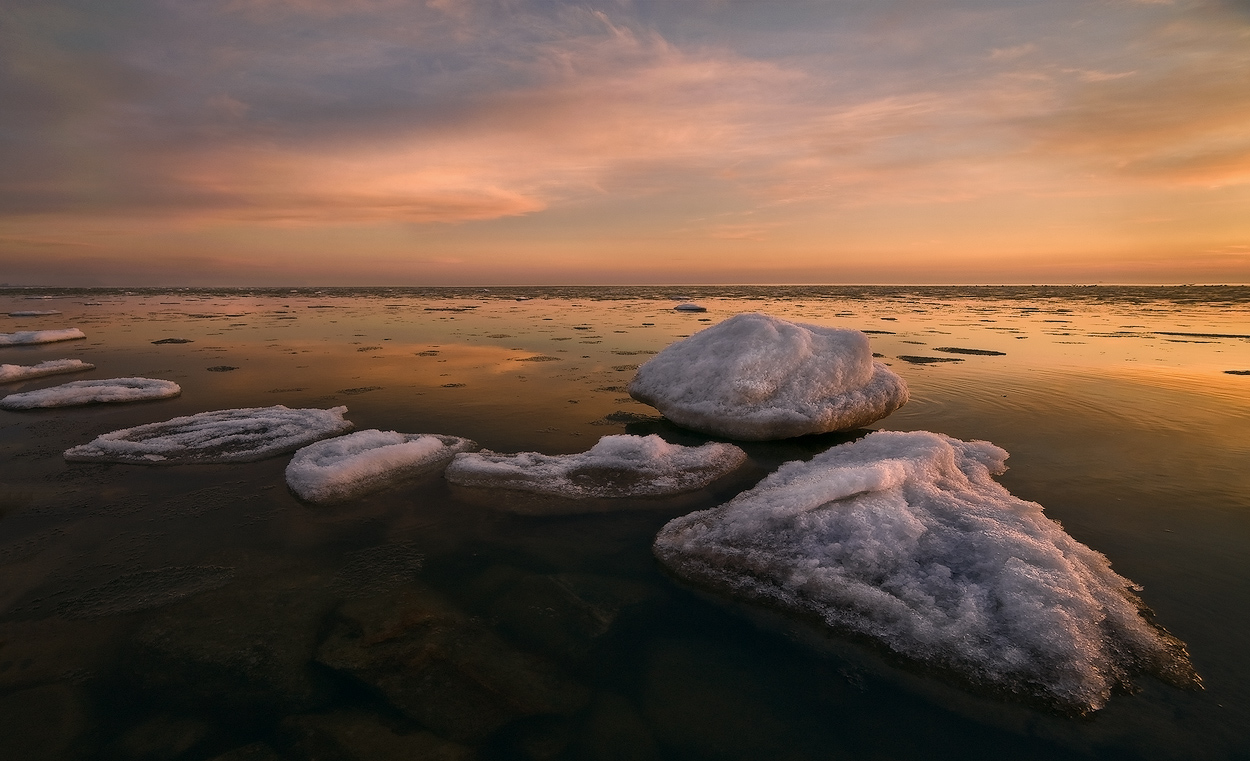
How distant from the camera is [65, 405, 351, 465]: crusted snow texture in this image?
5906mm

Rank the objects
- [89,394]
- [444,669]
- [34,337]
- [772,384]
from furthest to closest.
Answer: [34,337]
[89,394]
[772,384]
[444,669]

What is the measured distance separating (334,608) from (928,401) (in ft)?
31.0

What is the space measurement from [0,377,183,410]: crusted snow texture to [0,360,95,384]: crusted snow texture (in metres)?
2.15

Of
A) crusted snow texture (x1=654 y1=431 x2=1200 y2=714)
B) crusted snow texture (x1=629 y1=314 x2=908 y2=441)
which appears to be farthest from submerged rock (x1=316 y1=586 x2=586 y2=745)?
crusted snow texture (x1=629 y1=314 x2=908 y2=441)

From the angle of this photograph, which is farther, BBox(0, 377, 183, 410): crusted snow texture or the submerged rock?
BBox(0, 377, 183, 410): crusted snow texture

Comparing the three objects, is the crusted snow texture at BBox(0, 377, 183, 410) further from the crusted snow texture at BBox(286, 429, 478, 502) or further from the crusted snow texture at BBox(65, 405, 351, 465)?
the crusted snow texture at BBox(286, 429, 478, 502)

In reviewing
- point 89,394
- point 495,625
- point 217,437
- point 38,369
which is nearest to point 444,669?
point 495,625

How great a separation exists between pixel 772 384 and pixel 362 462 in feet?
18.1

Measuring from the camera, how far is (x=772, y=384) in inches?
291

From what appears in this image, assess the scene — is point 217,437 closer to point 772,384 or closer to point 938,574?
point 772,384

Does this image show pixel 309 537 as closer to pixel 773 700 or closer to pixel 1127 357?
pixel 773 700

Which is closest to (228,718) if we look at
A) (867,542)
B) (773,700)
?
(773,700)

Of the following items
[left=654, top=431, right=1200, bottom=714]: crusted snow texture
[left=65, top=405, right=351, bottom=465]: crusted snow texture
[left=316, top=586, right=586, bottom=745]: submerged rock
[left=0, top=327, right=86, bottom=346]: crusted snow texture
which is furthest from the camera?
[left=0, top=327, right=86, bottom=346]: crusted snow texture

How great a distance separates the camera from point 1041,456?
20.4 feet
